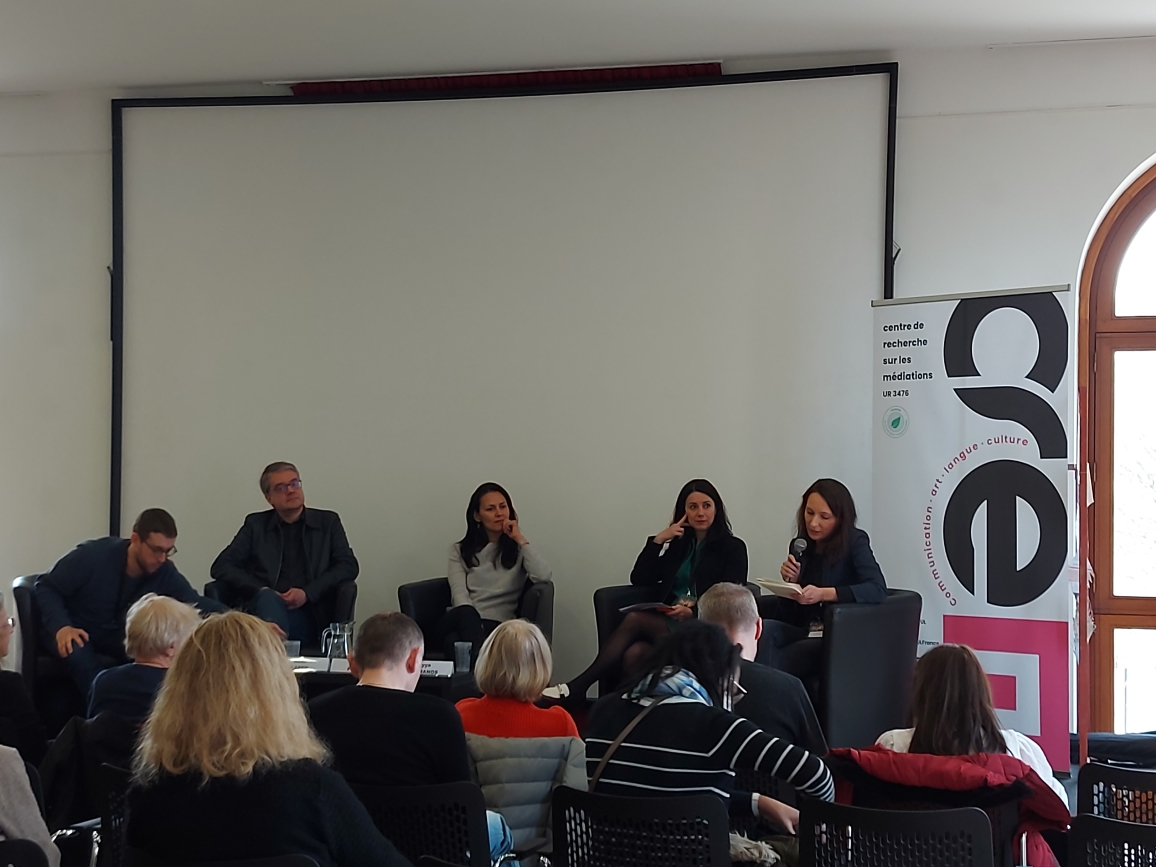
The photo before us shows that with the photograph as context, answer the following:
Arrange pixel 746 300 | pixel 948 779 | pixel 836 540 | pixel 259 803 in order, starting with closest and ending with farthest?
1. pixel 259 803
2. pixel 948 779
3. pixel 836 540
4. pixel 746 300

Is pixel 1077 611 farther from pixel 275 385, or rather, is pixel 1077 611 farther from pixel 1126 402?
pixel 275 385

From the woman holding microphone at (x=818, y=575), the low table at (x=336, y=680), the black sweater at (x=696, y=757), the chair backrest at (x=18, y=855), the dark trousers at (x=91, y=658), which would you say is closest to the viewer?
the chair backrest at (x=18, y=855)

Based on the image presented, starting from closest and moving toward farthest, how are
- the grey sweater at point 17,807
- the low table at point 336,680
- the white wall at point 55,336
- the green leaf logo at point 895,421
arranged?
1. the grey sweater at point 17,807
2. the low table at point 336,680
3. the green leaf logo at point 895,421
4. the white wall at point 55,336

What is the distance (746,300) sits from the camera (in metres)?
6.32

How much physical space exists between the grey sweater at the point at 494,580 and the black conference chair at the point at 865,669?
1.62m

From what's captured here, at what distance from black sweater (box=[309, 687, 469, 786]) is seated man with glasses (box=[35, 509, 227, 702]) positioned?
264cm

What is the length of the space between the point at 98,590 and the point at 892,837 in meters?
3.94

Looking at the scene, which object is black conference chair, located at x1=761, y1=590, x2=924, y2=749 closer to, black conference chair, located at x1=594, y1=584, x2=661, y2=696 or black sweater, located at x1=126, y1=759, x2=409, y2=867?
black conference chair, located at x1=594, y1=584, x2=661, y2=696

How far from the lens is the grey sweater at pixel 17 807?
2457 mm

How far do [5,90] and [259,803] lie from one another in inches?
249

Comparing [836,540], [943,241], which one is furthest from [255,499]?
[943,241]

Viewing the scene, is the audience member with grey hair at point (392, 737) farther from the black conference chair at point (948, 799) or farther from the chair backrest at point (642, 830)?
the black conference chair at point (948, 799)

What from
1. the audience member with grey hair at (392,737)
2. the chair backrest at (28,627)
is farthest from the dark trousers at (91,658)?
the audience member with grey hair at (392,737)

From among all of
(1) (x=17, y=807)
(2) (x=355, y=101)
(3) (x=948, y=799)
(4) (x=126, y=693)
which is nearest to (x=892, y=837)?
(3) (x=948, y=799)
